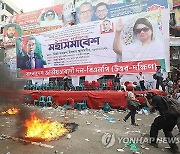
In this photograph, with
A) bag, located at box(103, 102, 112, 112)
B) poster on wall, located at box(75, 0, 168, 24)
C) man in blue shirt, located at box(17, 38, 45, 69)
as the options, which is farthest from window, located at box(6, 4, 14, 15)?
bag, located at box(103, 102, 112, 112)

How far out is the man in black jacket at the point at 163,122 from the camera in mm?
4836

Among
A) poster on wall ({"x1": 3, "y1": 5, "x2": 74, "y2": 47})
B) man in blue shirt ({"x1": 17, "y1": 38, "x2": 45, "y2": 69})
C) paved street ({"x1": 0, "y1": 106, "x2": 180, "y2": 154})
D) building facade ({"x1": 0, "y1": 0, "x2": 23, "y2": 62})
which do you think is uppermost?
building facade ({"x1": 0, "y1": 0, "x2": 23, "y2": 62})

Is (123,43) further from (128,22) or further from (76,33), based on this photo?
(76,33)

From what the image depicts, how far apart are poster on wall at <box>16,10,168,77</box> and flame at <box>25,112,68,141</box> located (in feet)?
18.5

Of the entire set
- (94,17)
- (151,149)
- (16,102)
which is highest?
(94,17)

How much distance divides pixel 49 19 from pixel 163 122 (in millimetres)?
26555

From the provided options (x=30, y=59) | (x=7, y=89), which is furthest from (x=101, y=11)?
(x=7, y=89)

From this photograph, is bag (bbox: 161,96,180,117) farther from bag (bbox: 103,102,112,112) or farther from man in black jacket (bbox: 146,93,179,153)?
bag (bbox: 103,102,112,112)

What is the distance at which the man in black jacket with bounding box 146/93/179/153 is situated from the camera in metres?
4.84

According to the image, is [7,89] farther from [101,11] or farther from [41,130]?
[101,11]

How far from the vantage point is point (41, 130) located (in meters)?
6.06

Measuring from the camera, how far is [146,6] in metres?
22.8

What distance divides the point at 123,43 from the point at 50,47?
20.1ft

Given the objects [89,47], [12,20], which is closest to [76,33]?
[89,47]
